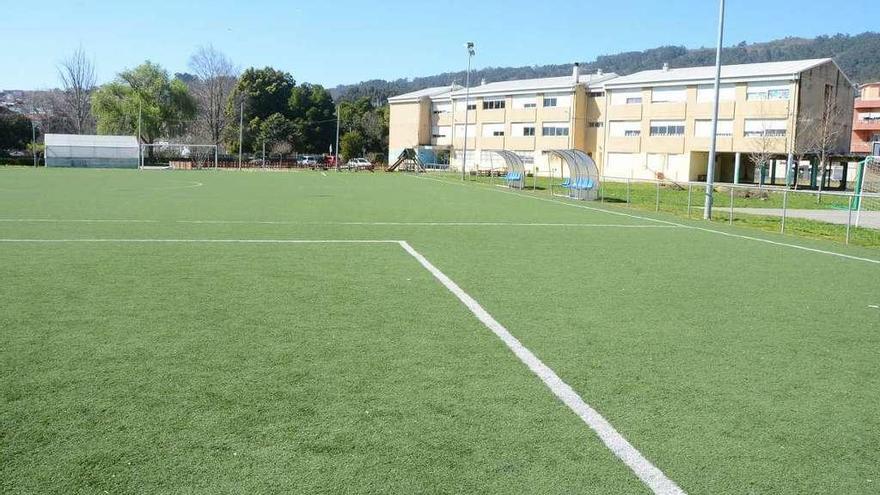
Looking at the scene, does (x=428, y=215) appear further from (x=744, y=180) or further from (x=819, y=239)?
(x=744, y=180)

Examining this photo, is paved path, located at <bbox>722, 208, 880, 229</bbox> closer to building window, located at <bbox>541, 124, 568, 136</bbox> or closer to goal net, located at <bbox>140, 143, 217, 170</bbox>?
building window, located at <bbox>541, 124, 568, 136</bbox>

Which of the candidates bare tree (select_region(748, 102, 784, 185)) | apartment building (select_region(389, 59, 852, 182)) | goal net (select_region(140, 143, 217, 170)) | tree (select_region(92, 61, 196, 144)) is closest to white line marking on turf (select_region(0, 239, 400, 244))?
apartment building (select_region(389, 59, 852, 182))

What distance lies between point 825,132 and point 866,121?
42183 millimetres

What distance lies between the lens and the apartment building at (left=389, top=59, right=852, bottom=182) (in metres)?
58.8

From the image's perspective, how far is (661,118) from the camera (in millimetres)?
67000

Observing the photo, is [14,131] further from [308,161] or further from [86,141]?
[308,161]

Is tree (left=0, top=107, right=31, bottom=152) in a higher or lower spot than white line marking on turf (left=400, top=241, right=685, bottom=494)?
higher

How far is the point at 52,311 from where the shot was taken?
24.9 feet

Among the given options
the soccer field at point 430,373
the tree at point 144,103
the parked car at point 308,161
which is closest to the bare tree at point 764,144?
the parked car at point 308,161

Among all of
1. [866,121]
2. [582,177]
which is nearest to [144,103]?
[582,177]

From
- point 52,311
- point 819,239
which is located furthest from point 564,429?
point 819,239

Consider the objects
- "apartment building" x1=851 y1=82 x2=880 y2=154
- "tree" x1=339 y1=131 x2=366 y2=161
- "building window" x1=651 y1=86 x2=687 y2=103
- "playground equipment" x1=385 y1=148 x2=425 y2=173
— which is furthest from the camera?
"tree" x1=339 y1=131 x2=366 y2=161

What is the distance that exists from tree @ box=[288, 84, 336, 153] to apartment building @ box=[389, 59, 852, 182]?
1571cm

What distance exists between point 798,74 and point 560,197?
34.2 metres
